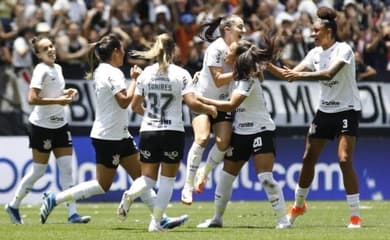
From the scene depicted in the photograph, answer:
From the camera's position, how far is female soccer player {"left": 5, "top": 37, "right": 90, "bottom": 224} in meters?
16.9

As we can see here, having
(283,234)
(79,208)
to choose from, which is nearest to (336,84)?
(283,234)

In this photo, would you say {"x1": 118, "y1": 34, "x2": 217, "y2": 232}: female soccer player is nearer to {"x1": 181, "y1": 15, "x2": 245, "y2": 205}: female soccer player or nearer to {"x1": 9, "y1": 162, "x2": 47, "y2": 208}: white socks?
{"x1": 181, "y1": 15, "x2": 245, "y2": 205}: female soccer player

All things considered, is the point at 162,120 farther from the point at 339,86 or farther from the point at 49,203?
the point at 339,86

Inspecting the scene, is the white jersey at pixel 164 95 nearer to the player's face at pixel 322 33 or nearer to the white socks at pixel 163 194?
the white socks at pixel 163 194

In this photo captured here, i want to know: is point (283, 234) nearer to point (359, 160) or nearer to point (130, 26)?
point (359, 160)

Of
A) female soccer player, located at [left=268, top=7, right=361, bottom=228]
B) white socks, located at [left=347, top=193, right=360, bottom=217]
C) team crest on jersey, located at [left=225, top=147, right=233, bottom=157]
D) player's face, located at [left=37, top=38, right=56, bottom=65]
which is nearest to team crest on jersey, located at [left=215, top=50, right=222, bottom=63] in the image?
female soccer player, located at [left=268, top=7, right=361, bottom=228]

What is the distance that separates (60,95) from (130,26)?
10.0 m

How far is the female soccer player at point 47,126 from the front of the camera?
16.9m

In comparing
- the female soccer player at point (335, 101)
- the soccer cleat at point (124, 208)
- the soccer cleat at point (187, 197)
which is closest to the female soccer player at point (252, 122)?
the soccer cleat at point (187, 197)

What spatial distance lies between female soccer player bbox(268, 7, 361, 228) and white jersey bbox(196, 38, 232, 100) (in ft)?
2.78

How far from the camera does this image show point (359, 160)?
2523 centimetres

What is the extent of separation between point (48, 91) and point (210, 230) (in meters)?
3.19

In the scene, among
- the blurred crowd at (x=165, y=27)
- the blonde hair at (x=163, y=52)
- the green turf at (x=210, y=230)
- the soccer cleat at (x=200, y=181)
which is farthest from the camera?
the blurred crowd at (x=165, y=27)

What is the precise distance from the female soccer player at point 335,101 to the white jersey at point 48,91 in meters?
3.17
